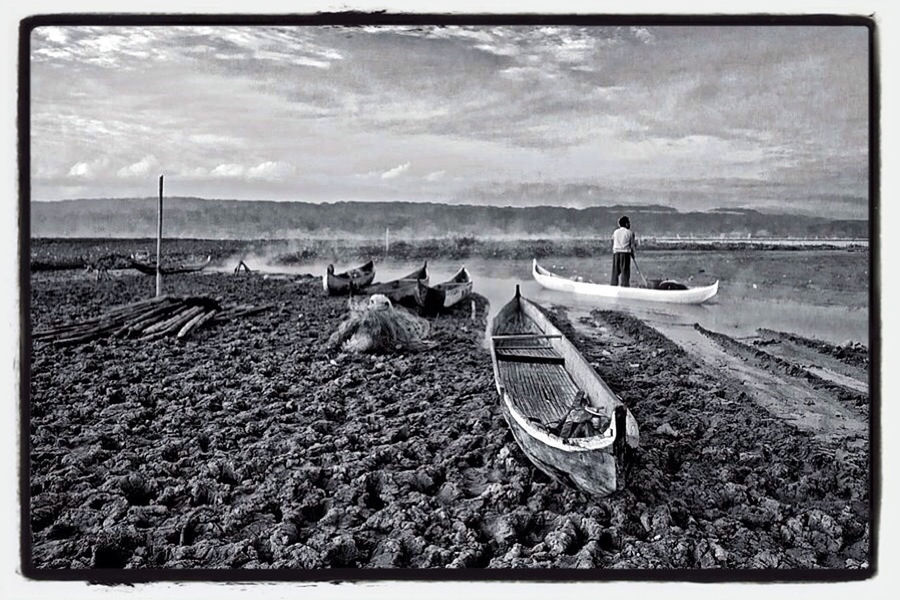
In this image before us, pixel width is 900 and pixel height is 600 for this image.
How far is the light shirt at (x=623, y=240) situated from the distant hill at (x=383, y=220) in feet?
0.18

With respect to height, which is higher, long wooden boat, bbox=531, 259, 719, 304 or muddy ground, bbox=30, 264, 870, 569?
long wooden boat, bbox=531, 259, 719, 304

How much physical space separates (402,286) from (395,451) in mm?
1072

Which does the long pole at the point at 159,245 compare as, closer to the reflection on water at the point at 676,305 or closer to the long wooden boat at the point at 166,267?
the long wooden boat at the point at 166,267

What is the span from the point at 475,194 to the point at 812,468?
2.35 metres

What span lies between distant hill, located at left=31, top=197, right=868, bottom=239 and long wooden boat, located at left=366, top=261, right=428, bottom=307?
248 millimetres

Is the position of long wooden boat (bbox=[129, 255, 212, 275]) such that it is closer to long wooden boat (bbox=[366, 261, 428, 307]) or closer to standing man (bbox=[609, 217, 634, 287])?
long wooden boat (bbox=[366, 261, 428, 307])

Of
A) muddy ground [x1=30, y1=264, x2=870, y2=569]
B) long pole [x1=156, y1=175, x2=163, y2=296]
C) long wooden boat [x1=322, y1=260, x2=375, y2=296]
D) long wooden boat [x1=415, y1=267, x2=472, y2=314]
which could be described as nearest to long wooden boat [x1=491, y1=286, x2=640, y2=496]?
muddy ground [x1=30, y1=264, x2=870, y2=569]

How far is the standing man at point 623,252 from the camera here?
178 inches

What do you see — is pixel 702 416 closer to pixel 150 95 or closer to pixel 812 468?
pixel 812 468

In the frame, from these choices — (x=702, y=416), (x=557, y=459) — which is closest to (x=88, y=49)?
(x=557, y=459)

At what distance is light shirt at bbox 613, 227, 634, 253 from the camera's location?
452cm

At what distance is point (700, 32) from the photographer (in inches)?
165

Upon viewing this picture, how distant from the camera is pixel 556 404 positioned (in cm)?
440
